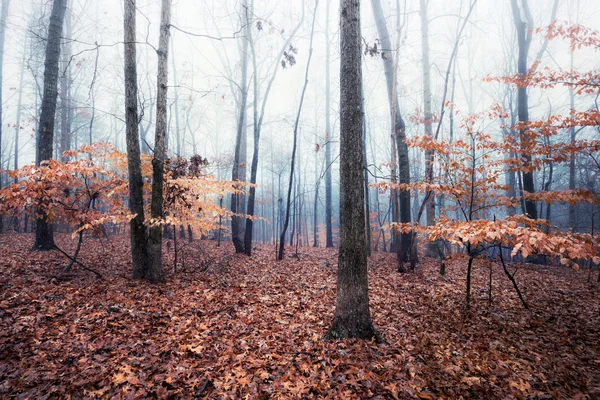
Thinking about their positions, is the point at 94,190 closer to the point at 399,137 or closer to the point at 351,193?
the point at 351,193

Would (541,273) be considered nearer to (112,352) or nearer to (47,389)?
(112,352)

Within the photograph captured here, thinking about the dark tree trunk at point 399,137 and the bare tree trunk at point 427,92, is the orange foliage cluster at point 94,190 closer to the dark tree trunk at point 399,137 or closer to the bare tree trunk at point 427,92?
the dark tree trunk at point 399,137

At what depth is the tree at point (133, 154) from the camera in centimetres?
622

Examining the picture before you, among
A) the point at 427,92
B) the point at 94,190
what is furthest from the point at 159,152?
the point at 427,92

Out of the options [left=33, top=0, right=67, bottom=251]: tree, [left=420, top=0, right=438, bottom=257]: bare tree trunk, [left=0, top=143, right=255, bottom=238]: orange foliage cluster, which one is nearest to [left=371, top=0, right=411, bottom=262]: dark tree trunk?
[left=420, top=0, right=438, bottom=257]: bare tree trunk

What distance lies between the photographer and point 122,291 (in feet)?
18.6

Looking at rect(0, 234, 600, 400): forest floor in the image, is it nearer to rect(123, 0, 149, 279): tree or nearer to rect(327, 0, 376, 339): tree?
rect(327, 0, 376, 339): tree

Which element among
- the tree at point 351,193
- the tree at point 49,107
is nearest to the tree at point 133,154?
the tree at point 49,107

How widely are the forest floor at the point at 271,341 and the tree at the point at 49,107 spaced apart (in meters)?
1.17

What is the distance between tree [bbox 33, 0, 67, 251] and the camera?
26.6 feet

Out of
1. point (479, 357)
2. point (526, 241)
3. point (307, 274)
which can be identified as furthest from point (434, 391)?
point (307, 274)

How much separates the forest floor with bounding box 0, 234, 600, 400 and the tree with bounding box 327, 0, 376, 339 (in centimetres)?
43

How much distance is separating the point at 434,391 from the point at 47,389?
15.0ft

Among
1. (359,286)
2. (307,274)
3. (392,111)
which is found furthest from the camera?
(392,111)
